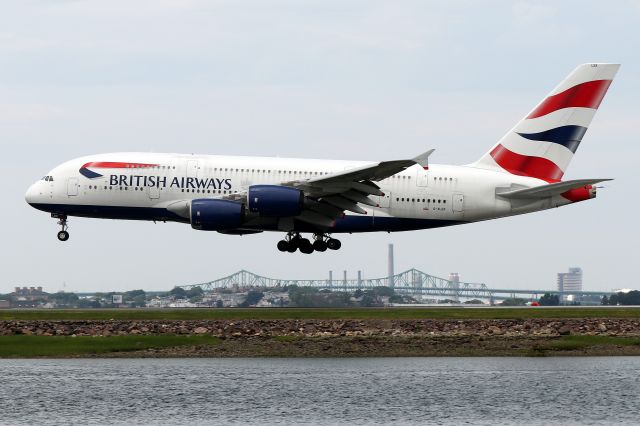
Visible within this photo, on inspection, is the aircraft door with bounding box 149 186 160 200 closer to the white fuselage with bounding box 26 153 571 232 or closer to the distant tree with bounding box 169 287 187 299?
the white fuselage with bounding box 26 153 571 232

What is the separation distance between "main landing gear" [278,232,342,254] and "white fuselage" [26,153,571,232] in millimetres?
1517

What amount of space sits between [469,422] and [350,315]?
2064 cm

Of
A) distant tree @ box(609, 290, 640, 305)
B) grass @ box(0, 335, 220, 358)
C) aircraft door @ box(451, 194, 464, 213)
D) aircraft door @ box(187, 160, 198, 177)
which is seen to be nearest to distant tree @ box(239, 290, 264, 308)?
aircraft door @ box(187, 160, 198, 177)

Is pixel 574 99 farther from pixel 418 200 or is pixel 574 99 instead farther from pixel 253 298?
pixel 253 298

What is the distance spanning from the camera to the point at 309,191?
62500mm

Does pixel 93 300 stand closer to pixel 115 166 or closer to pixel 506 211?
pixel 115 166

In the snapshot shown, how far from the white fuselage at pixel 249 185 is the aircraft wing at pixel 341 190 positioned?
2.96ft

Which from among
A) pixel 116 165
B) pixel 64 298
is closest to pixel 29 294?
pixel 64 298

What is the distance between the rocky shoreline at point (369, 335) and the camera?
53.8 m

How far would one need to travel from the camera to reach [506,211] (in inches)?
2608

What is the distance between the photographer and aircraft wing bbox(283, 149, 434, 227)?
6038 centimetres

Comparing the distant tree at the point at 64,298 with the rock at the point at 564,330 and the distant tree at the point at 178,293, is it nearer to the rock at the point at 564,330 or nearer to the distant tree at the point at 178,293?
the distant tree at the point at 178,293

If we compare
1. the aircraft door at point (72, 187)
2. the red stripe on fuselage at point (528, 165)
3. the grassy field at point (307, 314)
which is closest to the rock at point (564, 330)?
the grassy field at point (307, 314)

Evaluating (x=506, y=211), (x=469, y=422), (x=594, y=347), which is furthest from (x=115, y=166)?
(x=469, y=422)
